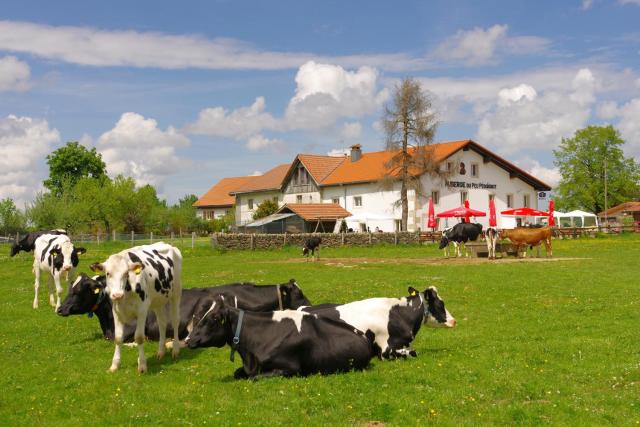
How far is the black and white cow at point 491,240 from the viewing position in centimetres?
3306

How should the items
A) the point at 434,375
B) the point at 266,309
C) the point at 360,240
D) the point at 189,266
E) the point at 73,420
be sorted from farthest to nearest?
the point at 360,240 → the point at 189,266 → the point at 266,309 → the point at 434,375 → the point at 73,420

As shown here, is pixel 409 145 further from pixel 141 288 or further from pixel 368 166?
pixel 141 288

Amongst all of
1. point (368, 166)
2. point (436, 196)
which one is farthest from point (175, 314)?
point (368, 166)

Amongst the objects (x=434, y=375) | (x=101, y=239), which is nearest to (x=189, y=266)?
(x=434, y=375)

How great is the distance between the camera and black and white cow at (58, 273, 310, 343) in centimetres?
1258

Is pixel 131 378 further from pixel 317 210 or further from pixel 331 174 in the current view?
pixel 331 174

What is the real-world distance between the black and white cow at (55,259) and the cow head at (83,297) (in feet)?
12.6

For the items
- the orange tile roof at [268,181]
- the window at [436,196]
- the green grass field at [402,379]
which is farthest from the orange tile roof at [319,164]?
the green grass field at [402,379]

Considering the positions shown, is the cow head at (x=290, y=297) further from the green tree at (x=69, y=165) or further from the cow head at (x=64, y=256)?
the green tree at (x=69, y=165)

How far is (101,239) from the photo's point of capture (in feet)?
192

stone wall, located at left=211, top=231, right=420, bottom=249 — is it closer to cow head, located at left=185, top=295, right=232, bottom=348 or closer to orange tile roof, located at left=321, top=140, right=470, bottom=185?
orange tile roof, located at left=321, top=140, right=470, bottom=185

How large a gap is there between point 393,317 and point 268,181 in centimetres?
6996

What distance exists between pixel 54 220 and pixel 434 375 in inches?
2518

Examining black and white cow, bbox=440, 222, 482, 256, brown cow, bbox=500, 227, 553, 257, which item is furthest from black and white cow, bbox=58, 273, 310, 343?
black and white cow, bbox=440, 222, 482, 256
